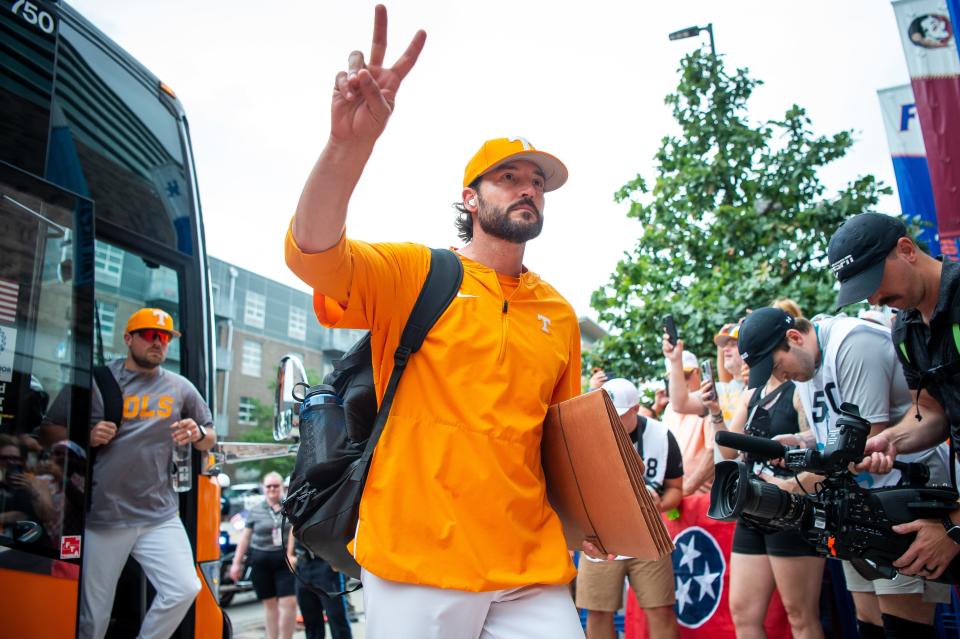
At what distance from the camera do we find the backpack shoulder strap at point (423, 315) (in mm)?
2205

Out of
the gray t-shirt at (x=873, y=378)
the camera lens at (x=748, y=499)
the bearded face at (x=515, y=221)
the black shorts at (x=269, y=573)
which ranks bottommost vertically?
the black shorts at (x=269, y=573)

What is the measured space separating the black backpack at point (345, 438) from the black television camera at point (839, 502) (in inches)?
48.8

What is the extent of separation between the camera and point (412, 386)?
223 cm

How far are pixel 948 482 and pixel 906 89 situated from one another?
16.9ft

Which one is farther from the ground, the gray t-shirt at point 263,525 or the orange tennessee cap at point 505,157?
the orange tennessee cap at point 505,157

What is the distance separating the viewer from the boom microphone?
9.00 ft

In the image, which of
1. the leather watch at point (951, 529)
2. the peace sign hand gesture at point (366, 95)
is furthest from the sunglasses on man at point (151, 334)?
the leather watch at point (951, 529)

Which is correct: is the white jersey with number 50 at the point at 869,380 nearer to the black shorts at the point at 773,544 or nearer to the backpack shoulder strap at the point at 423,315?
the black shorts at the point at 773,544

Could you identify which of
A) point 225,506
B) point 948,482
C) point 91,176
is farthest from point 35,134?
point 225,506

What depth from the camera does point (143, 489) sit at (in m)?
4.64

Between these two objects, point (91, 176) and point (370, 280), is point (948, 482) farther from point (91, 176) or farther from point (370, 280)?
point (91, 176)

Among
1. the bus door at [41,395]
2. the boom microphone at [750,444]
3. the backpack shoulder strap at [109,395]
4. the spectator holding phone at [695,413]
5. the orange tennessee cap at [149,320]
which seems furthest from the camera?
the spectator holding phone at [695,413]

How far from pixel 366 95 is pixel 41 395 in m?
2.61

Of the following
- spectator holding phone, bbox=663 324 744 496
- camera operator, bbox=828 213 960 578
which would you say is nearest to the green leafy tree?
spectator holding phone, bbox=663 324 744 496
